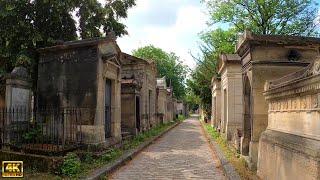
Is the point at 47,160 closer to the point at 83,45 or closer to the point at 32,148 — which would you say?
the point at 32,148

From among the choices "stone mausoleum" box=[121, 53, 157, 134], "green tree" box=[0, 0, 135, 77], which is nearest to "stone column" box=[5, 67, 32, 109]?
"green tree" box=[0, 0, 135, 77]

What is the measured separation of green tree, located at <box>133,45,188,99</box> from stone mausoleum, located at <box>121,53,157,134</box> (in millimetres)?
37184

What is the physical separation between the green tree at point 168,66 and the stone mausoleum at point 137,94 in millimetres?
37184

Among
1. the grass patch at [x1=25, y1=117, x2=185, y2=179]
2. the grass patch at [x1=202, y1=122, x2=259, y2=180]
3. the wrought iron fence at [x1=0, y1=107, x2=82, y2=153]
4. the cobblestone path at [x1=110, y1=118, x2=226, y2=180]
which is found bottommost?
the cobblestone path at [x1=110, y1=118, x2=226, y2=180]

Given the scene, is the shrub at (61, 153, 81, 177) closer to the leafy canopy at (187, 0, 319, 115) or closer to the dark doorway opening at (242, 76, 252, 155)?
the dark doorway opening at (242, 76, 252, 155)

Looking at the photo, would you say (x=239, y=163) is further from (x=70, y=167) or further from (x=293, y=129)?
(x=70, y=167)

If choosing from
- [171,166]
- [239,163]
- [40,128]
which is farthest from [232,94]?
[40,128]

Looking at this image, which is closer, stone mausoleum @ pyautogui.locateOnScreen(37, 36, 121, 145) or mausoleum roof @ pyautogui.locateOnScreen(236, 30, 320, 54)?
mausoleum roof @ pyautogui.locateOnScreen(236, 30, 320, 54)

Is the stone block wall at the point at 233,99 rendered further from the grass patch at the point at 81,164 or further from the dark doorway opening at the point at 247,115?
the grass patch at the point at 81,164

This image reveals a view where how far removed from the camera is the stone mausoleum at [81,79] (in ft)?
38.5

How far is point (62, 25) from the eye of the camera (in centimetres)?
1633

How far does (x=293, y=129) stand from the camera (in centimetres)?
677

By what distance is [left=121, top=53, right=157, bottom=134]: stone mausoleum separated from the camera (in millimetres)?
19578

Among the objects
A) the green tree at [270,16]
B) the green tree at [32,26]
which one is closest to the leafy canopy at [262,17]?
the green tree at [270,16]
